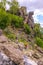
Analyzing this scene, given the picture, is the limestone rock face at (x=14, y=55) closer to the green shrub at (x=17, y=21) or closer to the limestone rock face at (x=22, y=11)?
the green shrub at (x=17, y=21)

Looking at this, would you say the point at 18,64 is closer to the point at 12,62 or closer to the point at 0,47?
the point at 12,62

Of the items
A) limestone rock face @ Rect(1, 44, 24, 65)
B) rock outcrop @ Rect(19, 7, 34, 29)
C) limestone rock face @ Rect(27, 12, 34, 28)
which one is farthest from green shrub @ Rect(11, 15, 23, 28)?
limestone rock face @ Rect(1, 44, 24, 65)

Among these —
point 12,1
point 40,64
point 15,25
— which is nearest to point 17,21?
point 15,25

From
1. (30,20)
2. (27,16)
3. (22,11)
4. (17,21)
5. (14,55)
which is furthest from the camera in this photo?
(27,16)

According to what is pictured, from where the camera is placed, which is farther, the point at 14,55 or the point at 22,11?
the point at 22,11

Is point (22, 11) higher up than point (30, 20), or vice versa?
point (22, 11)

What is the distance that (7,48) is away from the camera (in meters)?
15.9

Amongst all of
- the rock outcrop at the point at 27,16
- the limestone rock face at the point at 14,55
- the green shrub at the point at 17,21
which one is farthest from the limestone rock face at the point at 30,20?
the limestone rock face at the point at 14,55

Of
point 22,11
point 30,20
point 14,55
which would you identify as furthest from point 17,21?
point 14,55

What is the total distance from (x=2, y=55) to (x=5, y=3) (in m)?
52.8

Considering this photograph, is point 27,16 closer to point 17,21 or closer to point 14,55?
point 17,21

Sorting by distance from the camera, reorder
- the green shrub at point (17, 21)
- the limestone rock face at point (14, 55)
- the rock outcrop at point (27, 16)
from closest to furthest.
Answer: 1. the limestone rock face at point (14, 55)
2. the green shrub at point (17, 21)
3. the rock outcrop at point (27, 16)

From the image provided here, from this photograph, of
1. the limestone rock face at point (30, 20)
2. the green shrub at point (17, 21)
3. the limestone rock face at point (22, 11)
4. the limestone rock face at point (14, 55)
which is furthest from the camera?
the limestone rock face at point (30, 20)

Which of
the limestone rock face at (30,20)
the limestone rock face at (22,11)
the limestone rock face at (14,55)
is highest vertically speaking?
the limestone rock face at (14,55)
